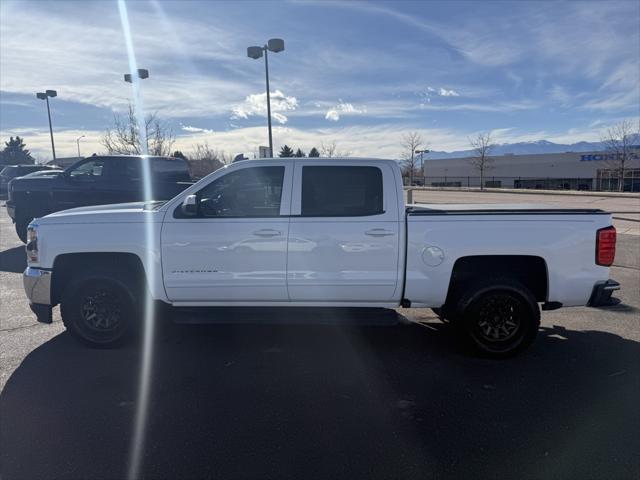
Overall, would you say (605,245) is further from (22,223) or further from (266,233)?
(22,223)

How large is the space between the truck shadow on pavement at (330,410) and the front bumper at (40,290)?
16.3 inches

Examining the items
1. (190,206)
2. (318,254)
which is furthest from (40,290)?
(318,254)

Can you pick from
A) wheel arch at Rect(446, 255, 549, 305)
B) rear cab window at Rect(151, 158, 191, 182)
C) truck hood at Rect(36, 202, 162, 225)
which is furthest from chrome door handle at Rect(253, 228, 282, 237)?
rear cab window at Rect(151, 158, 191, 182)

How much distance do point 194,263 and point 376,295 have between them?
5.95 feet

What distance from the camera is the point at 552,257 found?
4.41m

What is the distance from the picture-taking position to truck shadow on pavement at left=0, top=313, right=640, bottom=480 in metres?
2.96

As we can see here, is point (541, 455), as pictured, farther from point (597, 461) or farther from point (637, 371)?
point (637, 371)

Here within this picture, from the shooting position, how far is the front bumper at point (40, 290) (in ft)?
15.2

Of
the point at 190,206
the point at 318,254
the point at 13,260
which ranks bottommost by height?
the point at 13,260

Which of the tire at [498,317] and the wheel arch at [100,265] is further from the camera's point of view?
the wheel arch at [100,265]

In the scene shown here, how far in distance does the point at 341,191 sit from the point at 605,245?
101 inches

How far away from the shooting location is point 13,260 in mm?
9320

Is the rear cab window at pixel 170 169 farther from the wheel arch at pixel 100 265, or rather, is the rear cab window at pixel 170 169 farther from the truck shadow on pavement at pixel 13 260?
the wheel arch at pixel 100 265

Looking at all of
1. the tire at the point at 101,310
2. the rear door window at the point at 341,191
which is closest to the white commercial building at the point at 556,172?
the rear door window at the point at 341,191
